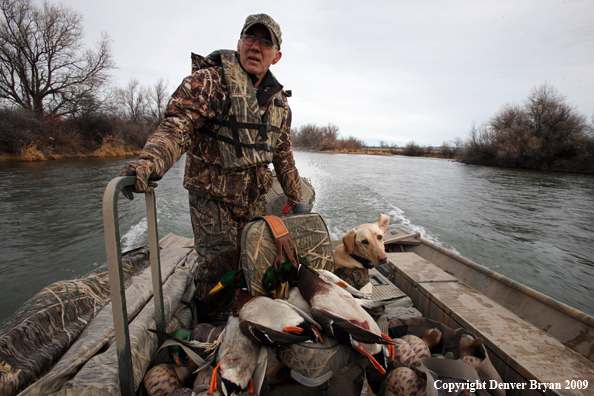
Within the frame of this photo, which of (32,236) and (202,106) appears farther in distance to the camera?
(32,236)

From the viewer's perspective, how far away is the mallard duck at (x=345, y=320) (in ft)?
4.38

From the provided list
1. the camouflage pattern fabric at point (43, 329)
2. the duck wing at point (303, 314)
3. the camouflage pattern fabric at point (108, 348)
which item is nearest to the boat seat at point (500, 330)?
the duck wing at point (303, 314)

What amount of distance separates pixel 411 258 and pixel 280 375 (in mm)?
2611

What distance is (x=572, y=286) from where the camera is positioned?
5.31m

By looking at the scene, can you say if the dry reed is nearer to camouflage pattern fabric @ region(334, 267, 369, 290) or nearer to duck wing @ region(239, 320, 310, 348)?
camouflage pattern fabric @ region(334, 267, 369, 290)

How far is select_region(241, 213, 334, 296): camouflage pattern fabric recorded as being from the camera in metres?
1.75

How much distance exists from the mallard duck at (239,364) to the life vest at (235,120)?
1.22 meters

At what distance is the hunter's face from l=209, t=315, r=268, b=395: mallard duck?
1908 mm

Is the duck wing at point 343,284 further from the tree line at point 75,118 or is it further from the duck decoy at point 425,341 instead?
the tree line at point 75,118

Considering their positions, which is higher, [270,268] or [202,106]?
[202,106]

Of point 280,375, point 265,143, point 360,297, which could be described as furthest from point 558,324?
point 265,143

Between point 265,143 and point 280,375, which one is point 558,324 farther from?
point 265,143

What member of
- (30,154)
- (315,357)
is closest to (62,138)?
(30,154)

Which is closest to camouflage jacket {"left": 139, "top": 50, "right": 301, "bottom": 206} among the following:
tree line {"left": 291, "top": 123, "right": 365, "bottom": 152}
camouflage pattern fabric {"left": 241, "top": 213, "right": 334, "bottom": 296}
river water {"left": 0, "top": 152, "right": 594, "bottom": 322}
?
camouflage pattern fabric {"left": 241, "top": 213, "right": 334, "bottom": 296}
